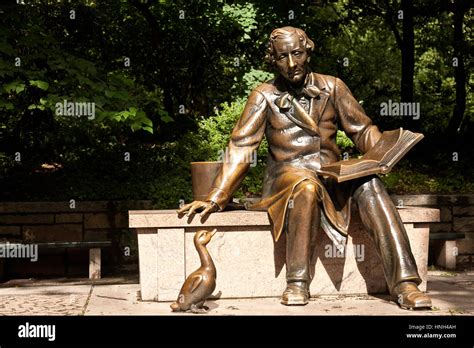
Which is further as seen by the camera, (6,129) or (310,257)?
(6,129)

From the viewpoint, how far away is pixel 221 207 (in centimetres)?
715

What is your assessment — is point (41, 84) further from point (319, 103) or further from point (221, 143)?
point (221, 143)

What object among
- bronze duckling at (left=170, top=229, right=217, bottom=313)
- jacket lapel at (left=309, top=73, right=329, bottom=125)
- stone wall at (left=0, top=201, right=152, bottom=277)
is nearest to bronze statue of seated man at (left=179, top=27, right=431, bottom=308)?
jacket lapel at (left=309, top=73, right=329, bottom=125)

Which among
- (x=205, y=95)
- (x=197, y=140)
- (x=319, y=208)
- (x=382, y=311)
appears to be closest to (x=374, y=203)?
(x=319, y=208)

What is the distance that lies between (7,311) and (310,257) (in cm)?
242

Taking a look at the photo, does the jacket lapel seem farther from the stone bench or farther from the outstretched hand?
the outstretched hand

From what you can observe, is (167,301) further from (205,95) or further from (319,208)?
(205,95)

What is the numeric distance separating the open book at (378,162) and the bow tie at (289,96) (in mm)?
653

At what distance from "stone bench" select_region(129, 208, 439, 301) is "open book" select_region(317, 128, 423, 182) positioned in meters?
0.56

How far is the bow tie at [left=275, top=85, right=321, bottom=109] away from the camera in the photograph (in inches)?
289

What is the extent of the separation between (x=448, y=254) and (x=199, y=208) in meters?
4.03

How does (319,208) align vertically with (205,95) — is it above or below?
below

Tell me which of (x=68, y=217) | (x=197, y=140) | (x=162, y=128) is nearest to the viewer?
(x=68, y=217)

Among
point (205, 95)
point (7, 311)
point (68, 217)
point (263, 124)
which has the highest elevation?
point (205, 95)
